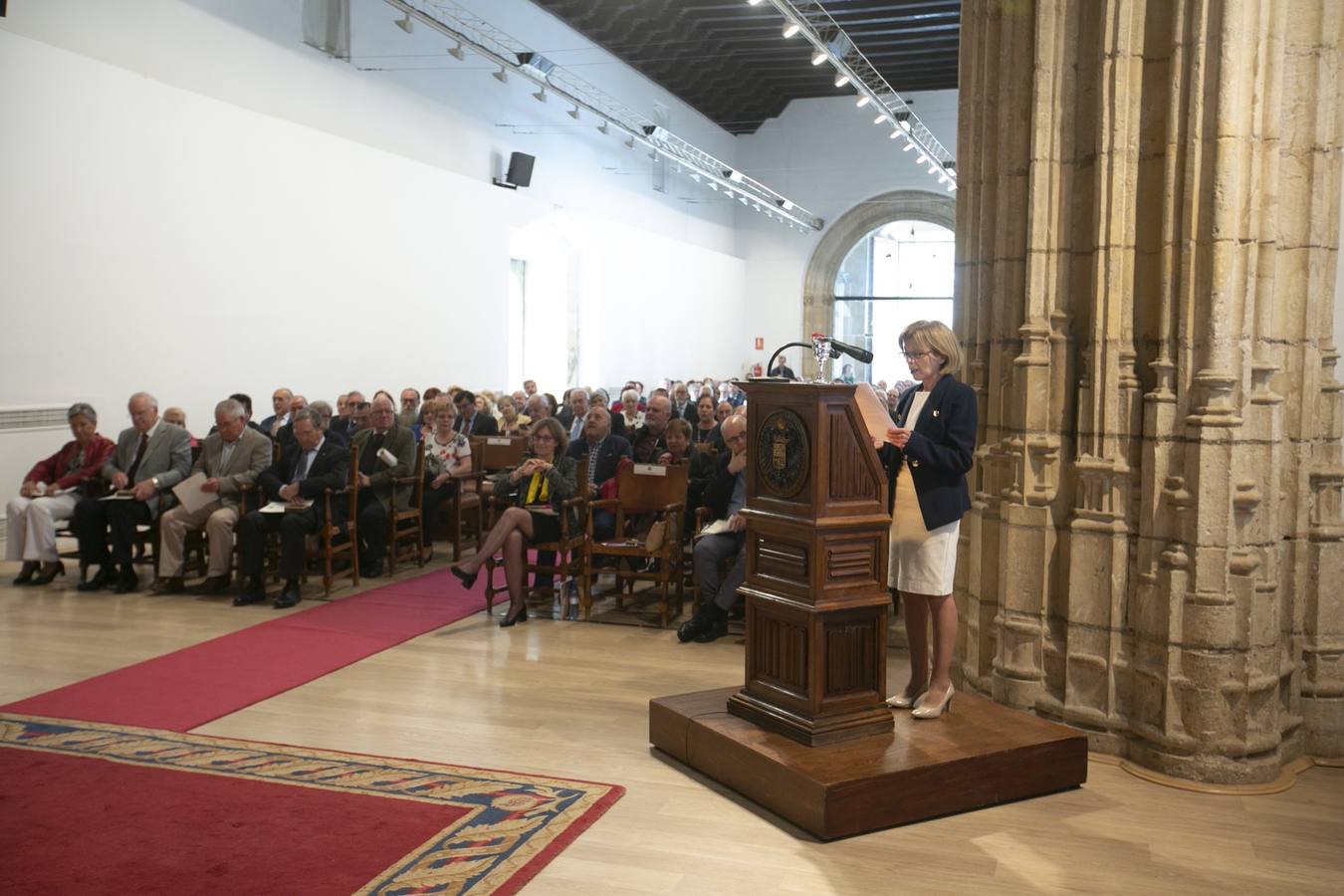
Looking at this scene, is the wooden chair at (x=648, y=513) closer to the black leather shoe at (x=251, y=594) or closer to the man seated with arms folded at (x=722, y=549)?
the man seated with arms folded at (x=722, y=549)

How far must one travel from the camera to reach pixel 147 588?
734 cm

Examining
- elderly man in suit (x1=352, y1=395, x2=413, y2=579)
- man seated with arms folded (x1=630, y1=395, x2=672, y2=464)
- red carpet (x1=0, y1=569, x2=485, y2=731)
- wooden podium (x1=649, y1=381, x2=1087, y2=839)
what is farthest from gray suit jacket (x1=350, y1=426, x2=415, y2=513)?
wooden podium (x1=649, y1=381, x2=1087, y2=839)

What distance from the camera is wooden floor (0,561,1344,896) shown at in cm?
337

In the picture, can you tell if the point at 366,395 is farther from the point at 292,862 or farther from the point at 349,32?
the point at 292,862

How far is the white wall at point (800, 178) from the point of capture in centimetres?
2278

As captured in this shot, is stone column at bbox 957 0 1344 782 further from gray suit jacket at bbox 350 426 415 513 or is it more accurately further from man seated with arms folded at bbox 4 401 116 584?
man seated with arms folded at bbox 4 401 116 584

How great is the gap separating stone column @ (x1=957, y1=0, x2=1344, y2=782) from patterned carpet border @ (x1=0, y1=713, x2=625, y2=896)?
6.25 ft

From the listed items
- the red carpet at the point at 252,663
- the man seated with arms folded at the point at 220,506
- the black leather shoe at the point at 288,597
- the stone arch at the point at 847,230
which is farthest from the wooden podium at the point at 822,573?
the stone arch at the point at 847,230

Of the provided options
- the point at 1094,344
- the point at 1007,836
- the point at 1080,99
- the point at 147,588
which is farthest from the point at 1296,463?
the point at 147,588

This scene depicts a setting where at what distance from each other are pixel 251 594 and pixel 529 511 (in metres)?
1.73

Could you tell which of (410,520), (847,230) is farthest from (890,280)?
(410,520)

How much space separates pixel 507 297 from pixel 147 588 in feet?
26.2

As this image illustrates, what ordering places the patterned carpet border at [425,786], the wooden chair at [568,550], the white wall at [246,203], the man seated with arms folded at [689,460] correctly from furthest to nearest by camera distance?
1. the white wall at [246,203]
2. the man seated with arms folded at [689,460]
3. the wooden chair at [568,550]
4. the patterned carpet border at [425,786]

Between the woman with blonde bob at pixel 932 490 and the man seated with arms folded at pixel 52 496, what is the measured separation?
5527 mm
